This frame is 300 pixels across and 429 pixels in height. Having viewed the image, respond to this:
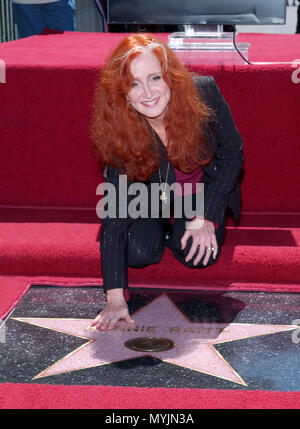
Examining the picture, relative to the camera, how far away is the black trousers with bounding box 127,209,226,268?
2129 mm

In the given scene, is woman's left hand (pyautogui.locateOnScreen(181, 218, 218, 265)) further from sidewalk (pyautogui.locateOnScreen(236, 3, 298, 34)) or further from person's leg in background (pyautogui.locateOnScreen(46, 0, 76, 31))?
sidewalk (pyautogui.locateOnScreen(236, 3, 298, 34))

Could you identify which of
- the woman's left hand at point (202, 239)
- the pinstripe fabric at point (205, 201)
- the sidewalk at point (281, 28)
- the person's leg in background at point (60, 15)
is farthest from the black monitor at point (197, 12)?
the sidewalk at point (281, 28)

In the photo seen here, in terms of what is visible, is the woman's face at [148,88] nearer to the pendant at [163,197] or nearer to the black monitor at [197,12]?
the pendant at [163,197]

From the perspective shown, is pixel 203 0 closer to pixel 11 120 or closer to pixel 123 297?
pixel 11 120

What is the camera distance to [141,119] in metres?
1.94

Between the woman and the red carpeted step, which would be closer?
the woman

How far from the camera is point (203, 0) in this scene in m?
2.47

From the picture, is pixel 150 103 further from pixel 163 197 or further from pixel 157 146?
pixel 163 197

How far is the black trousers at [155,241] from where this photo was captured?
6.98 ft

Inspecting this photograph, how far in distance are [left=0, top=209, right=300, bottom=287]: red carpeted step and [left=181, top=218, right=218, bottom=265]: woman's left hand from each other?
0.16 m

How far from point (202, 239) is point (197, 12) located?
3.21 feet

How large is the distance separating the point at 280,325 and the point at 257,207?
2.32 feet

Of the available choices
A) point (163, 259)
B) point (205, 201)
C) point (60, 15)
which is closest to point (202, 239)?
point (205, 201)

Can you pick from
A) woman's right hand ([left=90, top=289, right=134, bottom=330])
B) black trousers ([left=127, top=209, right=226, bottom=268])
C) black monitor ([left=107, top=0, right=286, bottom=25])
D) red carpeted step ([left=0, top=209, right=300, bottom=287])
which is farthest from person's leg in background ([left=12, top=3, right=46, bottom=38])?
woman's right hand ([left=90, top=289, right=134, bottom=330])
